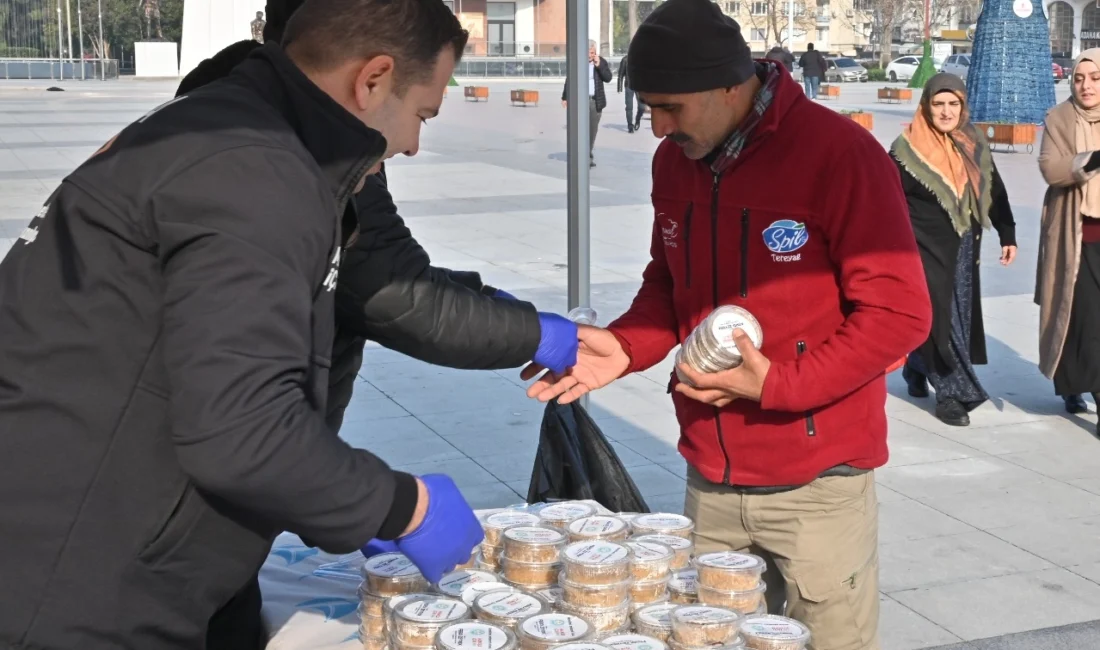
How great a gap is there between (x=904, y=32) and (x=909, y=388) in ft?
252

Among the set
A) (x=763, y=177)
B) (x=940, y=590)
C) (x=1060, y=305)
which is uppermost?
(x=763, y=177)

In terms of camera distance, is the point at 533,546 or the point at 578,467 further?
the point at 578,467

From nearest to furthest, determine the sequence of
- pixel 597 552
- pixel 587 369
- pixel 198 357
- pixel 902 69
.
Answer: pixel 198 357 < pixel 597 552 < pixel 587 369 < pixel 902 69

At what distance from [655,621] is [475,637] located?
13.5 inches

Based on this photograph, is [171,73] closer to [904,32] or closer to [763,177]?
[904,32]

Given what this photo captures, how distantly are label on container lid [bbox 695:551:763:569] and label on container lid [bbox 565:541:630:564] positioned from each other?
0.17 meters

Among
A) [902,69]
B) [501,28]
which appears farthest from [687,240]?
[501,28]

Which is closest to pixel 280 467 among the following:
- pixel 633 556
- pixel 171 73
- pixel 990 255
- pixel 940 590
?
pixel 633 556

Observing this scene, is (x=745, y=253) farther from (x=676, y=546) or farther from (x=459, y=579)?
(x=459, y=579)

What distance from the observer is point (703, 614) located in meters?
2.20

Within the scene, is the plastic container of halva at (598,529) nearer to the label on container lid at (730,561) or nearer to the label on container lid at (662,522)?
the label on container lid at (662,522)

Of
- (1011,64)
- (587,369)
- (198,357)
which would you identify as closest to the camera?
(198,357)

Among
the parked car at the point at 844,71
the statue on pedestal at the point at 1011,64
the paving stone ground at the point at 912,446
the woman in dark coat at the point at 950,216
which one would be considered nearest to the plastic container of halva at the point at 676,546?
the paving stone ground at the point at 912,446

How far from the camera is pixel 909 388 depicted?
24.1ft
